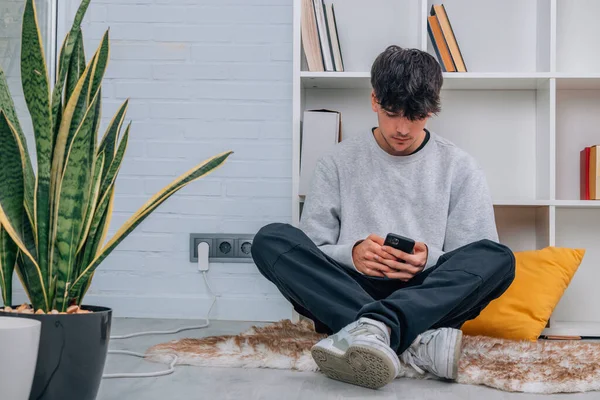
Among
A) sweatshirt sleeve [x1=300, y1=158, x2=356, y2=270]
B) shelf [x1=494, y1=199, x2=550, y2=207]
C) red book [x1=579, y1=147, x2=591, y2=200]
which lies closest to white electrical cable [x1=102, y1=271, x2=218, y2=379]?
sweatshirt sleeve [x1=300, y1=158, x2=356, y2=270]

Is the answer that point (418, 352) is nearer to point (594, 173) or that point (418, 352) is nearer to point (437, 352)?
point (437, 352)

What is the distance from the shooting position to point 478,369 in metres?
1.63

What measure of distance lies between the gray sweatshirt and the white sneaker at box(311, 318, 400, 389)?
1.62 ft

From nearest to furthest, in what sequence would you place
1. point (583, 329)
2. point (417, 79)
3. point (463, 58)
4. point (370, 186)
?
point (417, 79) < point (370, 186) < point (583, 329) < point (463, 58)

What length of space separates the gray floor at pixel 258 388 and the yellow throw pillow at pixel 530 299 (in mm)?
639

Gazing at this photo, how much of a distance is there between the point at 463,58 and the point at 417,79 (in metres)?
0.67

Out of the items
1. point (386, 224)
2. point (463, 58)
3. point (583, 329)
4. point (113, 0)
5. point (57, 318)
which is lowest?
point (583, 329)

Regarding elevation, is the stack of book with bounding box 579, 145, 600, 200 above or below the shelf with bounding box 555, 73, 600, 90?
below

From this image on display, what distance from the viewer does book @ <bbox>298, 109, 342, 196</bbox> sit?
7.89 feet

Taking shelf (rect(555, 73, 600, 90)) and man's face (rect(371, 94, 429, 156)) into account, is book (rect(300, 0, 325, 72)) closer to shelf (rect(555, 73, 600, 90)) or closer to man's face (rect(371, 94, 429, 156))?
man's face (rect(371, 94, 429, 156))

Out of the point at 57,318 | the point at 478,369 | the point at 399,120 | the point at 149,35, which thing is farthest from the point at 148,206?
the point at 149,35

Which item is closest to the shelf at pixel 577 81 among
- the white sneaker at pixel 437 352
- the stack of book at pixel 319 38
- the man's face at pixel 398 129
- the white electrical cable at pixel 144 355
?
the man's face at pixel 398 129

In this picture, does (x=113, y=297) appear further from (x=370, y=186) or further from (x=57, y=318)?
(x=57, y=318)

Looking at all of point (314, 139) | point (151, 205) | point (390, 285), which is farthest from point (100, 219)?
point (314, 139)
